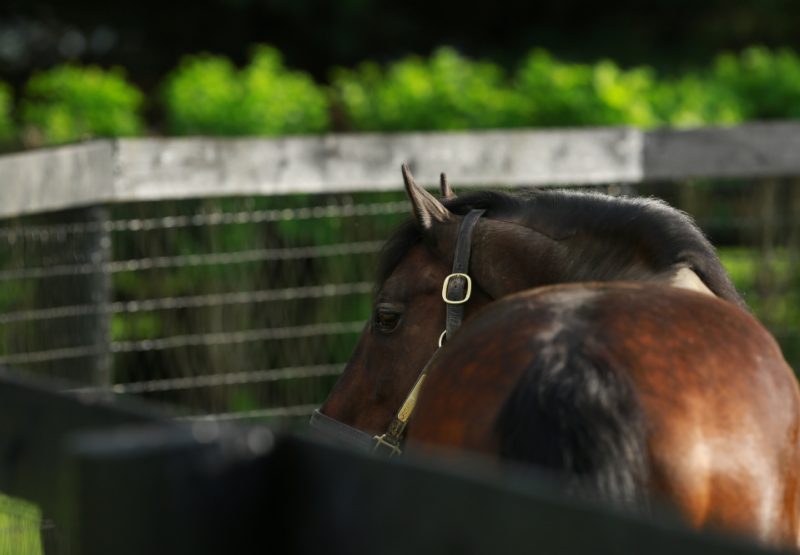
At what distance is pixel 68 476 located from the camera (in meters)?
1.38

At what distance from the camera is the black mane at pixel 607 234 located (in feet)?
9.63

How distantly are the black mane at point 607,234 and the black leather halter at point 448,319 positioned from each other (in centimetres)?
15

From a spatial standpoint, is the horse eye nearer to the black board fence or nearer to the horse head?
the horse head

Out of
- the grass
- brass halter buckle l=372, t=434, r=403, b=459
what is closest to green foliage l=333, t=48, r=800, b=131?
the grass

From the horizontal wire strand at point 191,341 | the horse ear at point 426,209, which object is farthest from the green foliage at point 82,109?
the horse ear at point 426,209

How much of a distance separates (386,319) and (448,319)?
231 mm

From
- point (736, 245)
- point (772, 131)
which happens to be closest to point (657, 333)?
point (772, 131)

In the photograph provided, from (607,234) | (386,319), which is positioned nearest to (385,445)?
(386,319)

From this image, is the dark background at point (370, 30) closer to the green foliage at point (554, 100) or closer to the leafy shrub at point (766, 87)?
the leafy shrub at point (766, 87)

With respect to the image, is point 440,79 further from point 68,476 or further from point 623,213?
point 68,476

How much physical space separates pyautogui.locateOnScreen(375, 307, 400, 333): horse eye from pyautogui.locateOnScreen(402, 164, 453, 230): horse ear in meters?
0.23

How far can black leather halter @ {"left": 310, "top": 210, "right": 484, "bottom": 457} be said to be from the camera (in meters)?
3.15

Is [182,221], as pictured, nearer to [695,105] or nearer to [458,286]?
[458,286]

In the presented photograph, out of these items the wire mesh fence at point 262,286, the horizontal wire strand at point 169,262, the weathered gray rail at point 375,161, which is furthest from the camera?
the wire mesh fence at point 262,286
